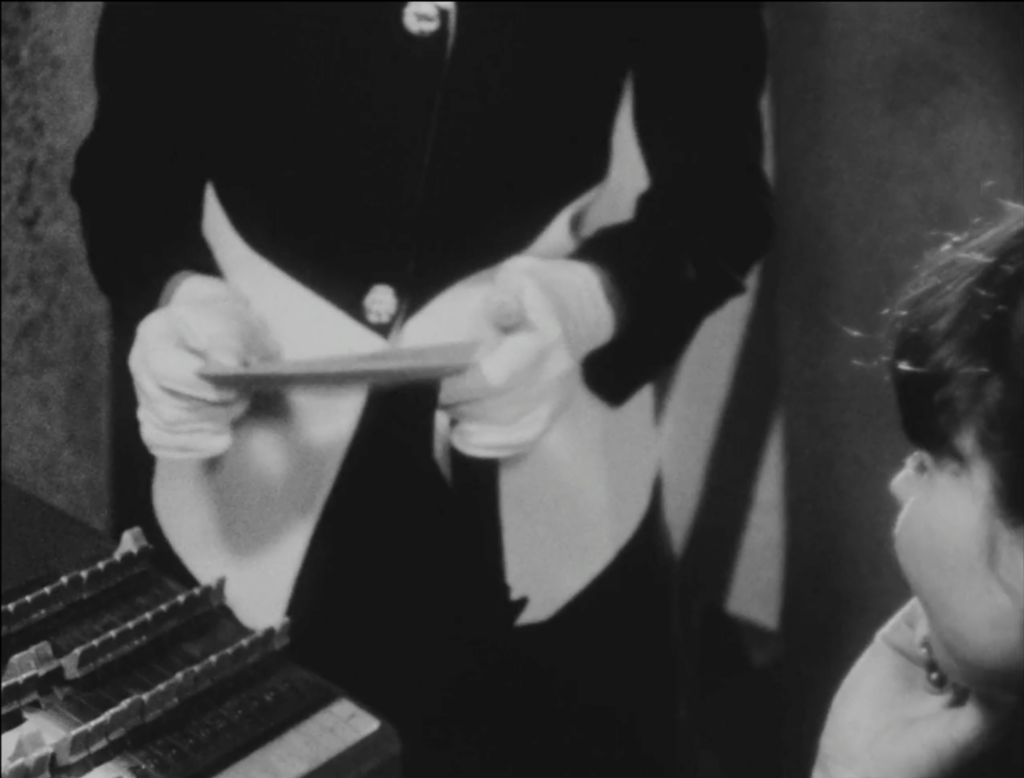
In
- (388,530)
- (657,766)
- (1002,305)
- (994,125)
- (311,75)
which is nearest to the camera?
(1002,305)

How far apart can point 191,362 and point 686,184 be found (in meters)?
0.43

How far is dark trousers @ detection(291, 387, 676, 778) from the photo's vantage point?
→ 103 cm

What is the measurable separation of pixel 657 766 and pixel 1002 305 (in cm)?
51

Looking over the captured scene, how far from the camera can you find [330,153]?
104 cm

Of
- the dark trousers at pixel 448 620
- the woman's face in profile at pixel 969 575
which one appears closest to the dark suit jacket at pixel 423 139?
the dark trousers at pixel 448 620

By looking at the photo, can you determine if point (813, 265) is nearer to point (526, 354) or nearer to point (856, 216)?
point (856, 216)

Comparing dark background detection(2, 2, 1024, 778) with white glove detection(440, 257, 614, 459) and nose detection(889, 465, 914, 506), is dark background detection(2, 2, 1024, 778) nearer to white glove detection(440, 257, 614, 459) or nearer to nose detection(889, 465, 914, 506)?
nose detection(889, 465, 914, 506)

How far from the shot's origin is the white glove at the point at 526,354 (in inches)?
39.1

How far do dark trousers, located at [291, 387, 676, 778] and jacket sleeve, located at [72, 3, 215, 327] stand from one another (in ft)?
0.75

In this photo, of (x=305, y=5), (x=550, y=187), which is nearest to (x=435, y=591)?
(x=550, y=187)

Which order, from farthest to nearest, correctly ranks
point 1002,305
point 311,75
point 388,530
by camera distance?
point 388,530 → point 311,75 → point 1002,305

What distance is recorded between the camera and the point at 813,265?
3.06ft

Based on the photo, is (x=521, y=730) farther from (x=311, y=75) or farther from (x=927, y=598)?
(x=311, y=75)

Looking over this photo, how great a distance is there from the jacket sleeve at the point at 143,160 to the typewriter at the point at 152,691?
0.24m
